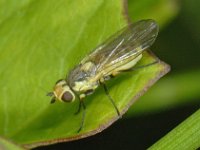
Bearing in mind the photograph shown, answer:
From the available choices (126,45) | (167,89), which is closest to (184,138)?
(126,45)

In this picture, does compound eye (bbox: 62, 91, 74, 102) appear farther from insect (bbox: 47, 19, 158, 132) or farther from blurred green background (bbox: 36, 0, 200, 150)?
blurred green background (bbox: 36, 0, 200, 150)

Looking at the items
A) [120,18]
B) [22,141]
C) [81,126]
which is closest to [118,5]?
[120,18]

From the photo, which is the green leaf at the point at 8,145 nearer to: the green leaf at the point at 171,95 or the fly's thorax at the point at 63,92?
the fly's thorax at the point at 63,92

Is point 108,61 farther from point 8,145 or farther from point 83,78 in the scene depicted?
point 8,145

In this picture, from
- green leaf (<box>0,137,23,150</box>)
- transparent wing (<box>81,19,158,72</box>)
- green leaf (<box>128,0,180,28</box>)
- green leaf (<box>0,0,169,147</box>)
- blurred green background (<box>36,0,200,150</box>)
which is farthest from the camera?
blurred green background (<box>36,0,200,150</box>)

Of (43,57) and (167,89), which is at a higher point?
(43,57)

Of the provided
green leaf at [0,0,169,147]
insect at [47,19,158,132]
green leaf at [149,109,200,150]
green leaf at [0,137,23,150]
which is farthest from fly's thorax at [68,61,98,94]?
green leaf at [0,137,23,150]
